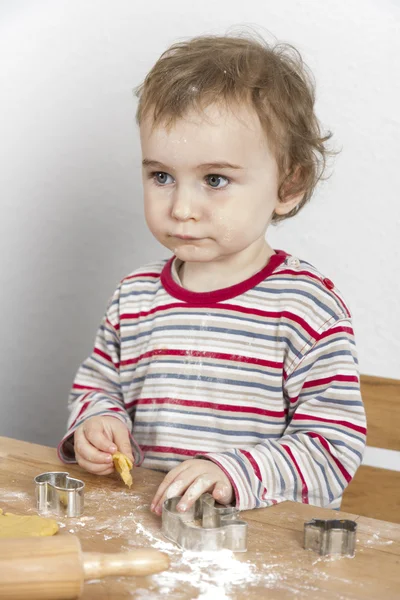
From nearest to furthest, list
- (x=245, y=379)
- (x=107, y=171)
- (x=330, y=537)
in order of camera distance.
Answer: (x=330, y=537), (x=245, y=379), (x=107, y=171)

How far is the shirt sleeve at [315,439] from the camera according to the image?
95 cm

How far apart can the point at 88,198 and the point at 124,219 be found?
0.28 ft

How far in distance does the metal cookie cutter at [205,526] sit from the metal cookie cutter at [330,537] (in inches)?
2.6

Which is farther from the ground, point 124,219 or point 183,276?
point 124,219

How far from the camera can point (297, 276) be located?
113cm

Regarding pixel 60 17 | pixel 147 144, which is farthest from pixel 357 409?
pixel 60 17

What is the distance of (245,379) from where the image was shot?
1.11 metres

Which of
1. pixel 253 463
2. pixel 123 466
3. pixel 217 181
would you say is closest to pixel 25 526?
pixel 123 466

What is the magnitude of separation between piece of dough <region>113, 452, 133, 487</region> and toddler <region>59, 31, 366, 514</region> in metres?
0.02

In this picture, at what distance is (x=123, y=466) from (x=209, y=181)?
1.23 ft

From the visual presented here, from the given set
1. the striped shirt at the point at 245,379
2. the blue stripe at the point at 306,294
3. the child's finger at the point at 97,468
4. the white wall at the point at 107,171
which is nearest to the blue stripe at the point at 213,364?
the striped shirt at the point at 245,379

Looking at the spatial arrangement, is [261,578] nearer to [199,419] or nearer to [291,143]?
[199,419]

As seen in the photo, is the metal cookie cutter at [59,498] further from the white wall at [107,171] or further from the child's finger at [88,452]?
the white wall at [107,171]

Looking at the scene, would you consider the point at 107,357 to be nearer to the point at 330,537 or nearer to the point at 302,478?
the point at 302,478
